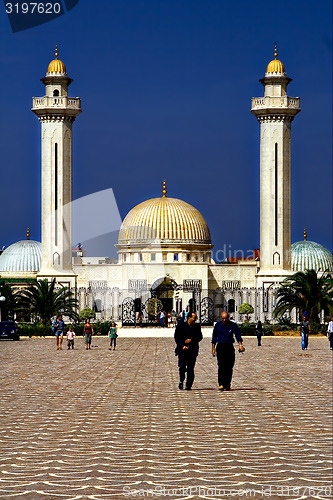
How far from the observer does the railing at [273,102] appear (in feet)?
191

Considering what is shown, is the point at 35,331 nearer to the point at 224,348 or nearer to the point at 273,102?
the point at 273,102

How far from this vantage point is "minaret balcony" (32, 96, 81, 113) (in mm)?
58438

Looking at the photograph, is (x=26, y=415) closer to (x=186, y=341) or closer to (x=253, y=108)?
(x=186, y=341)

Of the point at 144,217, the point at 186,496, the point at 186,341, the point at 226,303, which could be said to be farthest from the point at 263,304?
the point at 186,496

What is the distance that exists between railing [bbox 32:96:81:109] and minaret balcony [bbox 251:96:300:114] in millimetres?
10520

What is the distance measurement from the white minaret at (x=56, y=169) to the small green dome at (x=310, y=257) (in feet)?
72.2

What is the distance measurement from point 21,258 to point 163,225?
14354 mm

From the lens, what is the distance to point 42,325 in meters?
41.9

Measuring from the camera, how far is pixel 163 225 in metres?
70.3

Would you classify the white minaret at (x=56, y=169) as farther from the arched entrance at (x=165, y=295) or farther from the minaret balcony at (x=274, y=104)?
the minaret balcony at (x=274, y=104)

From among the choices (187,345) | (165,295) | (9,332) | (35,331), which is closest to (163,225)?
(165,295)

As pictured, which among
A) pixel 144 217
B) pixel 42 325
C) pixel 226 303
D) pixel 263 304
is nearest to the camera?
pixel 42 325

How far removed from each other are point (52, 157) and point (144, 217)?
1349 cm

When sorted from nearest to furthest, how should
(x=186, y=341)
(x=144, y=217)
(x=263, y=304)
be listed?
1. (x=186, y=341)
2. (x=263, y=304)
3. (x=144, y=217)
